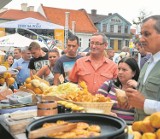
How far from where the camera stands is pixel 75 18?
53.7 metres

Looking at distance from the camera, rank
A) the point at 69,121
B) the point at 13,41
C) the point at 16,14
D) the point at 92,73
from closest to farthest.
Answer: the point at 69,121 → the point at 92,73 → the point at 13,41 → the point at 16,14

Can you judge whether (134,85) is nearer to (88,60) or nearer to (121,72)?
(121,72)

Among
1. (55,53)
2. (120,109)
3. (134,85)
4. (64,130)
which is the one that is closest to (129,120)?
(120,109)

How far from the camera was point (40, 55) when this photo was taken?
19.3 ft

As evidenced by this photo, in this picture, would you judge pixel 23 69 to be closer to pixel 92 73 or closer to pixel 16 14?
pixel 92 73

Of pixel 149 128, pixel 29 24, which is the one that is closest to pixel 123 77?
pixel 149 128

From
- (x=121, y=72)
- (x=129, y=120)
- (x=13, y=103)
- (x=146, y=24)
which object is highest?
(x=146, y=24)

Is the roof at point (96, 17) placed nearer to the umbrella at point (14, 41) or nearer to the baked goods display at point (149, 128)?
the umbrella at point (14, 41)

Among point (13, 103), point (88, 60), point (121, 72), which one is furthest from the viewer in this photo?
point (88, 60)

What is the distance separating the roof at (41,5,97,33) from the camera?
51.1m

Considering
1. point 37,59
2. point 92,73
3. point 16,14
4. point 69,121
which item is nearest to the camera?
point 69,121

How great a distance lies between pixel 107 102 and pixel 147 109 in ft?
1.07

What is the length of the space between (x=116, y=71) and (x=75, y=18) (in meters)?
50.5

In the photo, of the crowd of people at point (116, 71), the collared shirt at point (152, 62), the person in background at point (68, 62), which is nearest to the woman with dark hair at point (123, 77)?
the crowd of people at point (116, 71)
